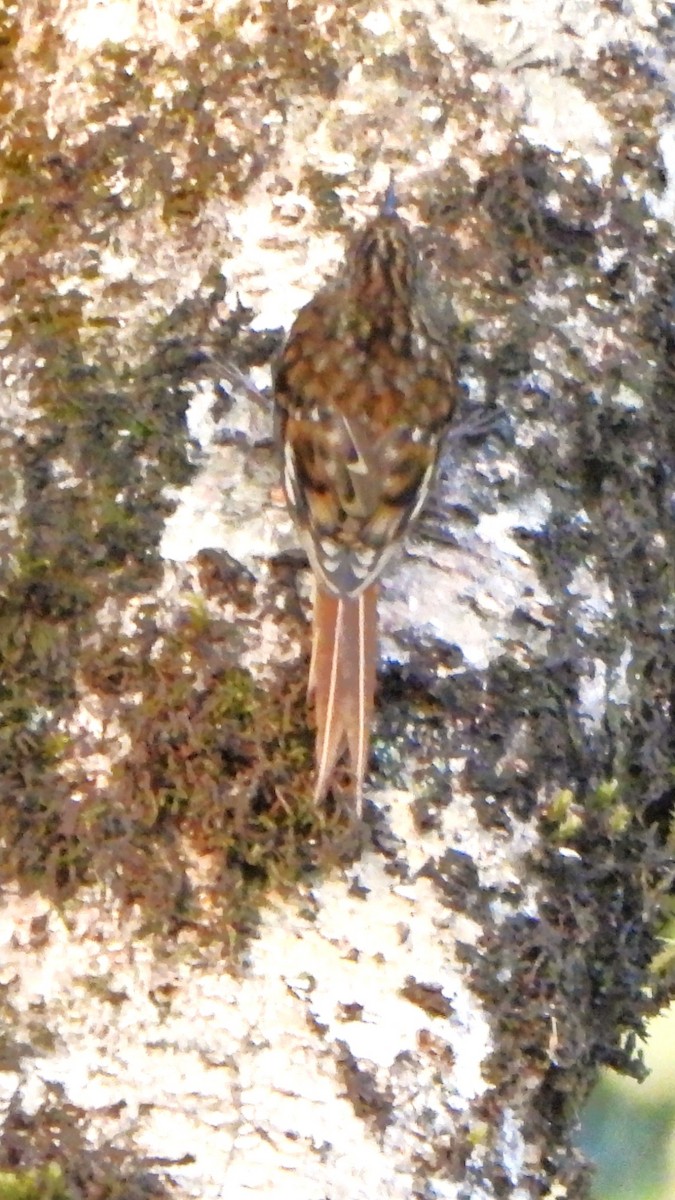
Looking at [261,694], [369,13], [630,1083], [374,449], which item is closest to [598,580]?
[374,449]

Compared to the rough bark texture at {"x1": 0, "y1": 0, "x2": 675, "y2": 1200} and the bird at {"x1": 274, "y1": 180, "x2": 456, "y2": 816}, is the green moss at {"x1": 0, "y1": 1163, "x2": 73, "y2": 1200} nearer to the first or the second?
the rough bark texture at {"x1": 0, "y1": 0, "x2": 675, "y2": 1200}

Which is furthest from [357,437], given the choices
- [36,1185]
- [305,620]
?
[36,1185]

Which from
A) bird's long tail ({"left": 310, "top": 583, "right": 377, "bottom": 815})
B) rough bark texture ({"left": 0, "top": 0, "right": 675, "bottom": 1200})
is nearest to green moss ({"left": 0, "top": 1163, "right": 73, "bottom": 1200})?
rough bark texture ({"left": 0, "top": 0, "right": 675, "bottom": 1200})

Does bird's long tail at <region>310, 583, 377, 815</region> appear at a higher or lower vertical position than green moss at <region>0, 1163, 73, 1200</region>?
higher

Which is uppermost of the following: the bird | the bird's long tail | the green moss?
the bird

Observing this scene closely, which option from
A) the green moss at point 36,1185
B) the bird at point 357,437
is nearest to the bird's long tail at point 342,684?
the bird at point 357,437

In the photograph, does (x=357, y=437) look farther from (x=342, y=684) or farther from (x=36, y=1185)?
(x=36, y=1185)

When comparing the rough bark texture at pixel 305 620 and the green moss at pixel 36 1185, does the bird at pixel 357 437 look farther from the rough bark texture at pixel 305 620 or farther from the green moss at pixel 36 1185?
the green moss at pixel 36 1185
